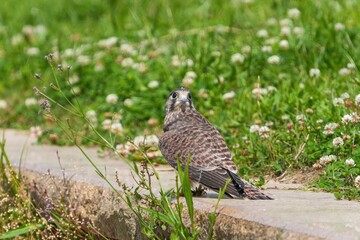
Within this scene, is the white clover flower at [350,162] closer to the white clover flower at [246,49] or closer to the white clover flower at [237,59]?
the white clover flower at [237,59]

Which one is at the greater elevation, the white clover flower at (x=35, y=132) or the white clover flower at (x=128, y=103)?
the white clover flower at (x=128, y=103)

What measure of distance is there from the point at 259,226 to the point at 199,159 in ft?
3.15

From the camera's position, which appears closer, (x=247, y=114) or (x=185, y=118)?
(x=185, y=118)

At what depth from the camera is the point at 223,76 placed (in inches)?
335

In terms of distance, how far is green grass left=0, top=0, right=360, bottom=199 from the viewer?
6531mm

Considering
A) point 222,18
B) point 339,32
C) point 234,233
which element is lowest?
point 234,233

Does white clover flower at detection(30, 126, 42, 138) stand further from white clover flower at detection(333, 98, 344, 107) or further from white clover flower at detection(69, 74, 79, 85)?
white clover flower at detection(333, 98, 344, 107)

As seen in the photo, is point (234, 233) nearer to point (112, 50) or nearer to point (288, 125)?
point (288, 125)

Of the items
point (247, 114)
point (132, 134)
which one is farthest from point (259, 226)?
point (132, 134)

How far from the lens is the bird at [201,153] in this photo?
17.5 feet

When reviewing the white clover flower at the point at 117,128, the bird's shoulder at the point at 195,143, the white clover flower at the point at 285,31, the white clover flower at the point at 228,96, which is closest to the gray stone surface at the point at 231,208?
the bird's shoulder at the point at 195,143

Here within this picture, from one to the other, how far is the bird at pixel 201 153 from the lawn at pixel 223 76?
1.27 ft

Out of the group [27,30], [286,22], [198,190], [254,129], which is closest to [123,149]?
[254,129]

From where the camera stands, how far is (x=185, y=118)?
6.16 meters
